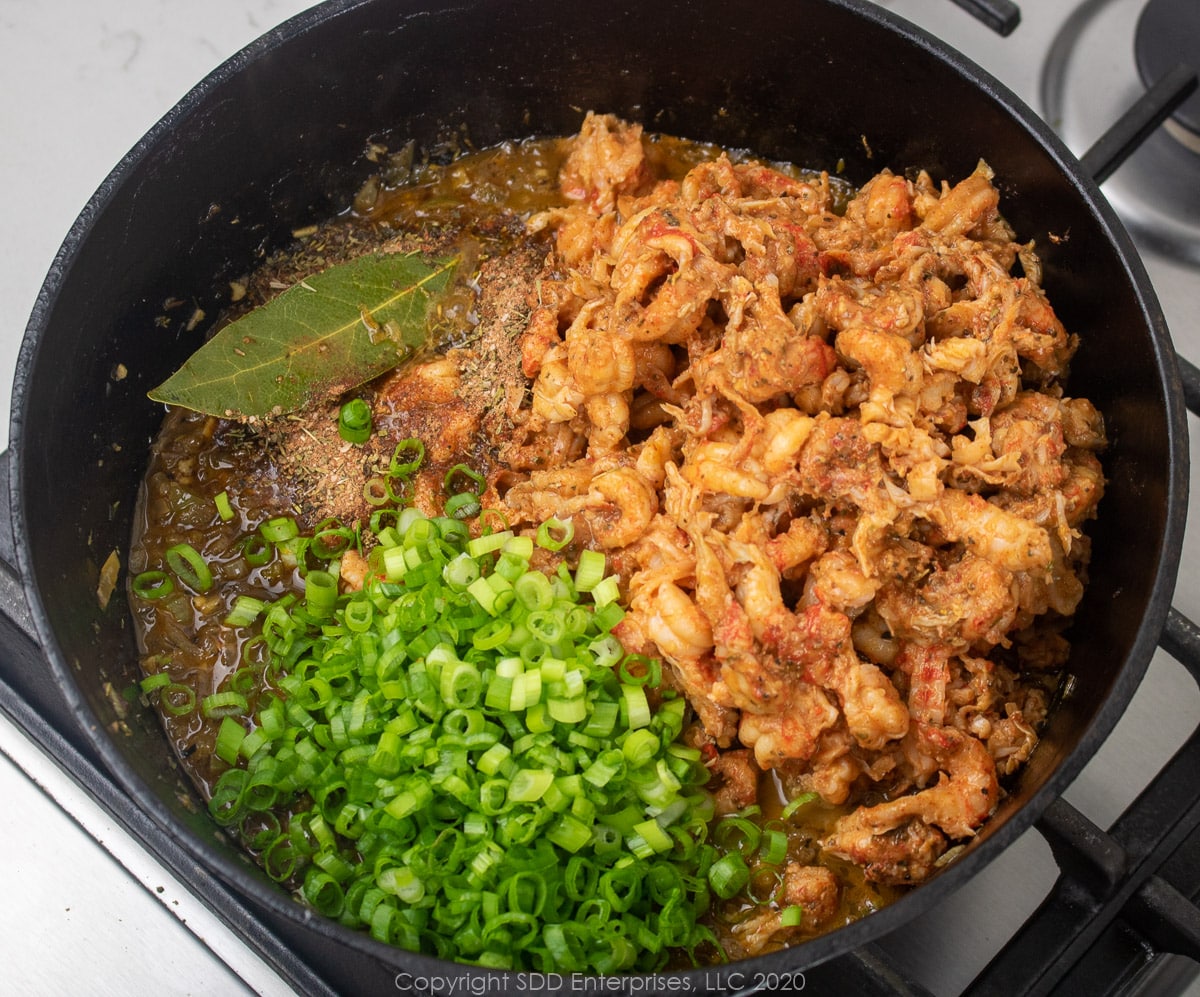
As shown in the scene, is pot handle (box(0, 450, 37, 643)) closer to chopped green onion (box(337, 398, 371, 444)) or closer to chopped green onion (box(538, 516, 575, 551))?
chopped green onion (box(337, 398, 371, 444))

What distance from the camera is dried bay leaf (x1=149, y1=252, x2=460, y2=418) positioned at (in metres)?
2.86

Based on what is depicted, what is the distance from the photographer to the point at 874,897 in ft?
7.91

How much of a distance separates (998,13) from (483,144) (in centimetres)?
159

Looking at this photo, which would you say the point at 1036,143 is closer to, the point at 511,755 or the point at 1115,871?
the point at 1115,871

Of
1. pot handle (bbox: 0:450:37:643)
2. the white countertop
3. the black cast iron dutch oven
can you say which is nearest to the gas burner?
the black cast iron dutch oven

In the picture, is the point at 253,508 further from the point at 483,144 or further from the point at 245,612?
the point at 483,144

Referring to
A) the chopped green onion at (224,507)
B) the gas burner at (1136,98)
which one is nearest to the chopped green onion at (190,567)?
the chopped green onion at (224,507)

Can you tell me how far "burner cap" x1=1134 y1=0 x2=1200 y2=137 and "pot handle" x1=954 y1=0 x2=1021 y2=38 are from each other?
404 mm

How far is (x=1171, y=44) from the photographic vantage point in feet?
10.3

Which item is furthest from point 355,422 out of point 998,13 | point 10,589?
point 998,13

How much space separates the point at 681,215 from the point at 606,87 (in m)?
0.78

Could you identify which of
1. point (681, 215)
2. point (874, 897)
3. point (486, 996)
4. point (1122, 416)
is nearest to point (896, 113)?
point (681, 215)

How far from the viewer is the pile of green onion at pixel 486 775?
7.29 feet

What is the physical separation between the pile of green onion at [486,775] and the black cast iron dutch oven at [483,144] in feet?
0.68
